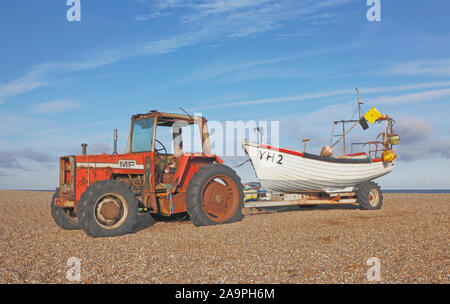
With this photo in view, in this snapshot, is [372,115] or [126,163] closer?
[126,163]

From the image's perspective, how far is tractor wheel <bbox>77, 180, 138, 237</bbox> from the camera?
7422 millimetres

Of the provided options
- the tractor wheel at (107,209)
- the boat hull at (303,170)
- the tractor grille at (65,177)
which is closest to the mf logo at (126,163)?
the tractor wheel at (107,209)

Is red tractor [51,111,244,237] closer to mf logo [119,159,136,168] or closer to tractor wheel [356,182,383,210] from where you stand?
mf logo [119,159,136,168]

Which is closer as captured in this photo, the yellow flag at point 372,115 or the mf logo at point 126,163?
the mf logo at point 126,163

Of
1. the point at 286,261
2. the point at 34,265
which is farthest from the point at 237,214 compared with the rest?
the point at 34,265

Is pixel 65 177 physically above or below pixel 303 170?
below

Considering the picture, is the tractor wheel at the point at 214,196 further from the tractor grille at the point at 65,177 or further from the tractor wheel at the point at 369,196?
the tractor wheel at the point at 369,196

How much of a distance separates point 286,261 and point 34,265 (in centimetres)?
378

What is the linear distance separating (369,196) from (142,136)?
27.6ft

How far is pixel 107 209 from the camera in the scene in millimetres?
7766

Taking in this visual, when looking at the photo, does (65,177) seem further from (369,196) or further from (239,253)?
(369,196)

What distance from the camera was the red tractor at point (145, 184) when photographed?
7785 millimetres

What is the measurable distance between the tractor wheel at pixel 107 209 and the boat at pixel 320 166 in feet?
14.7

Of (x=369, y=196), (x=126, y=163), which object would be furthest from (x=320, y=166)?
Answer: (x=126, y=163)
